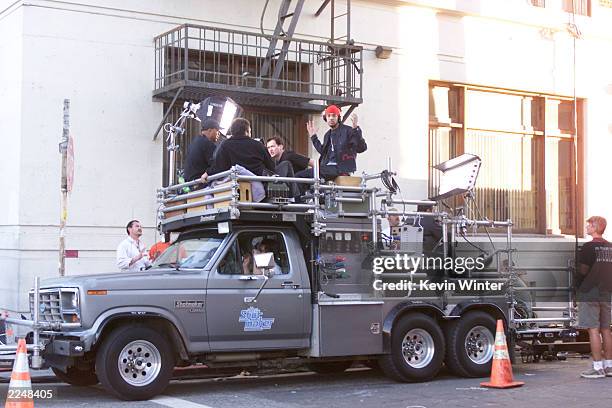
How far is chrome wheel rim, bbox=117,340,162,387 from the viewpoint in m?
9.59

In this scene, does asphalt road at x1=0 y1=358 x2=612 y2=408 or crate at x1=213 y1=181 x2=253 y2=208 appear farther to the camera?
crate at x1=213 y1=181 x2=253 y2=208

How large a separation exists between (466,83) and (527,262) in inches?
286

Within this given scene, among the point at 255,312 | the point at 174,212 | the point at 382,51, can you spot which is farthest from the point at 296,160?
the point at 382,51

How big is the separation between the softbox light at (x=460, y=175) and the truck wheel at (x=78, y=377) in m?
5.46

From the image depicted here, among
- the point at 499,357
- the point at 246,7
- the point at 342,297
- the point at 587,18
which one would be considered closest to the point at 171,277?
the point at 342,297

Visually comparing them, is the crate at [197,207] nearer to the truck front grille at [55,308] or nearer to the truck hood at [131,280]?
the truck hood at [131,280]

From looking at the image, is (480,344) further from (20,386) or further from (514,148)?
(514,148)

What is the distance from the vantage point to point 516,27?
20.0 metres

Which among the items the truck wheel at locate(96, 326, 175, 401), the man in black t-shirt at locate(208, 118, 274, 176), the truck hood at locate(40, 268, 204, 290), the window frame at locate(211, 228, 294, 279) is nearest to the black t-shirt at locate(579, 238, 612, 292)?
the window frame at locate(211, 228, 294, 279)

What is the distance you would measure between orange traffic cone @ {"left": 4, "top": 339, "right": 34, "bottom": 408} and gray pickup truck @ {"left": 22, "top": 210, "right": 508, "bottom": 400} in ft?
4.15

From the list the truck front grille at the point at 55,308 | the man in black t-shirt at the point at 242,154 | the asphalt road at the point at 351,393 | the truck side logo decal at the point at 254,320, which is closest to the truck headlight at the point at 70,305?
the truck front grille at the point at 55,308

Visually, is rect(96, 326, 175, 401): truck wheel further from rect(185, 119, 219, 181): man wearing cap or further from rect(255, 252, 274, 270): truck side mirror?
rect(185, 119, 219, 181): man wearing cap

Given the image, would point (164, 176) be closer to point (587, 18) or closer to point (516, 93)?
point (516, 93)

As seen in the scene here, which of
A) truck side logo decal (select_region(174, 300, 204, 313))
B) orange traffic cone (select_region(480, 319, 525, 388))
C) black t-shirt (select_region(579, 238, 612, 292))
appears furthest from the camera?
black t-shirt (select_region(579, 238, 612, 292))
